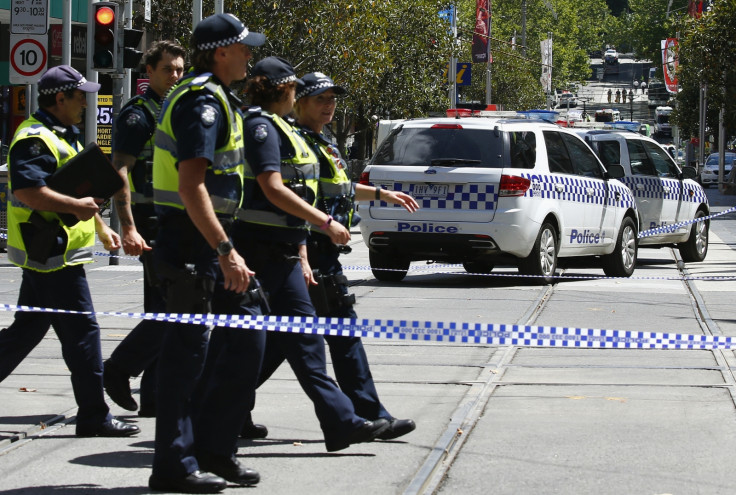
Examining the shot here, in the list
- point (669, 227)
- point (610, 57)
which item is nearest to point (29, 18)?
point (669, 227)

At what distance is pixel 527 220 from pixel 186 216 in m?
8.65

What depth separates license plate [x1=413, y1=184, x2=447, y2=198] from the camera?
13.3 m

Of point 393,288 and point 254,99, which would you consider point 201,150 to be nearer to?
point 254,99

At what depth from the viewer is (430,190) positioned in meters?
13.3

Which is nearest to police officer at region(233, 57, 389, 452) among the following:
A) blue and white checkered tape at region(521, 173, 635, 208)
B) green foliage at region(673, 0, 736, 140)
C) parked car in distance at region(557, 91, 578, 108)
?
blue and white checkered tape at region(521, 173, 635, 208)

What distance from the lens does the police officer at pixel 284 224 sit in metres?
5.29

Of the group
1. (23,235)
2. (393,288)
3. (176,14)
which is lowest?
(393,288)

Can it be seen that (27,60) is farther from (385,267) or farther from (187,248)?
(187,248)

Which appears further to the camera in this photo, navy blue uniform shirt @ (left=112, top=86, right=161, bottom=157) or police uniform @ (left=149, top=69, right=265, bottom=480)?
navy blue uniform shirt @ (left=112, top=86, right=161, bottom=157)

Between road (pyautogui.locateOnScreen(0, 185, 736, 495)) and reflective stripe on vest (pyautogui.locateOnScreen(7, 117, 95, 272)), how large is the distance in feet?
2.71

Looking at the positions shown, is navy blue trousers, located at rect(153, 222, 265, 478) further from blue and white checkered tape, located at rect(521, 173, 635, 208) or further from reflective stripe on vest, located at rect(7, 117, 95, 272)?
blue and white checkered tape, located at rect(521, 173, 635, 208)

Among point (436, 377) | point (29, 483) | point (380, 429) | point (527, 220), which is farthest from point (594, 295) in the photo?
point (29, 483)

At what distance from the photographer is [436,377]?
7922mm

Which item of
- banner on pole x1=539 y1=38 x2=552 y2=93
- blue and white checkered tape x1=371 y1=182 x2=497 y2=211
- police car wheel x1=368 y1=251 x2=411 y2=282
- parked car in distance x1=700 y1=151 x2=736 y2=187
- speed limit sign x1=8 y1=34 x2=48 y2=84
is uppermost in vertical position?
banner on pole x1=539 y1=38 x2=552 y2=93
